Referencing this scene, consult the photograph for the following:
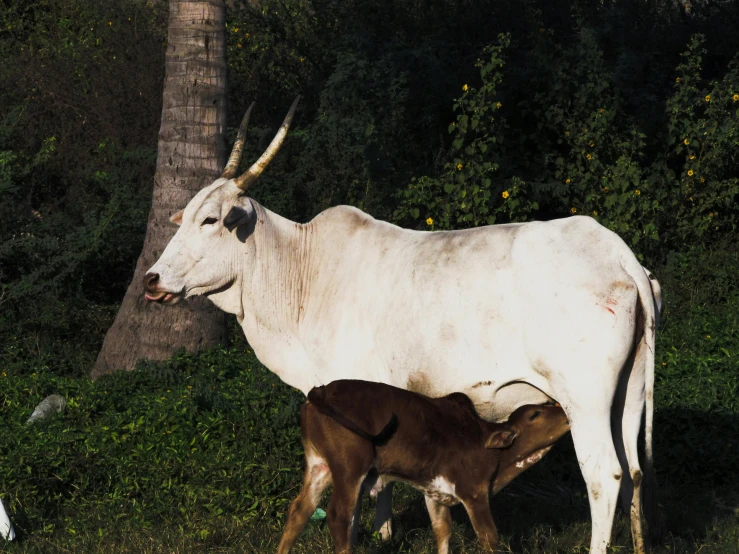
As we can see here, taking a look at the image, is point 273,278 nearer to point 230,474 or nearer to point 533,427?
point 230,474

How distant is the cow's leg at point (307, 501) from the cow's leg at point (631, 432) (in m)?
1.43

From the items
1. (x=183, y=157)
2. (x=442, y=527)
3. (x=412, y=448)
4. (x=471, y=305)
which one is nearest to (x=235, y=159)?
(x=471, y=305)

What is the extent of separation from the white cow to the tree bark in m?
2.61

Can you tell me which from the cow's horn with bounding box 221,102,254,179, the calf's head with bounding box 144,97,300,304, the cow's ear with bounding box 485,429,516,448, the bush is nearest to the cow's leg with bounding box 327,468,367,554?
the cow's ear with bounding box 485,429,516,448

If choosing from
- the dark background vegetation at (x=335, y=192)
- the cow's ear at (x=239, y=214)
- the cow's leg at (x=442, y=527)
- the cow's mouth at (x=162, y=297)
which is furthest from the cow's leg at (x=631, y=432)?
the cow's mouth at (x=162, y=297)

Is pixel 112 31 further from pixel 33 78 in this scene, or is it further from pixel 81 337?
pixel 81 337

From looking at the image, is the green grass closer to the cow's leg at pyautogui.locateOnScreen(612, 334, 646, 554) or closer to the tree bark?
the cow's leg at pyautogui.locateOnScreen(612, 334, 646, 554)

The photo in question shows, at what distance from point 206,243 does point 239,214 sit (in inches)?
9.4

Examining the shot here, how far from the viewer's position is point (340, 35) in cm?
1205

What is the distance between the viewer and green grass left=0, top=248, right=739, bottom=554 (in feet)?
18.9

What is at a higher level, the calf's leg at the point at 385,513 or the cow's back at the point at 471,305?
the cow's back at the point at 471,305

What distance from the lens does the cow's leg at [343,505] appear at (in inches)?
194

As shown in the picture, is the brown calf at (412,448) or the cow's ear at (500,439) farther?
the cow's ear at (500,439)

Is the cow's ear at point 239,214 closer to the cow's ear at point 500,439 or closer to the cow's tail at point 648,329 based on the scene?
the cow's ear at point 500,439
